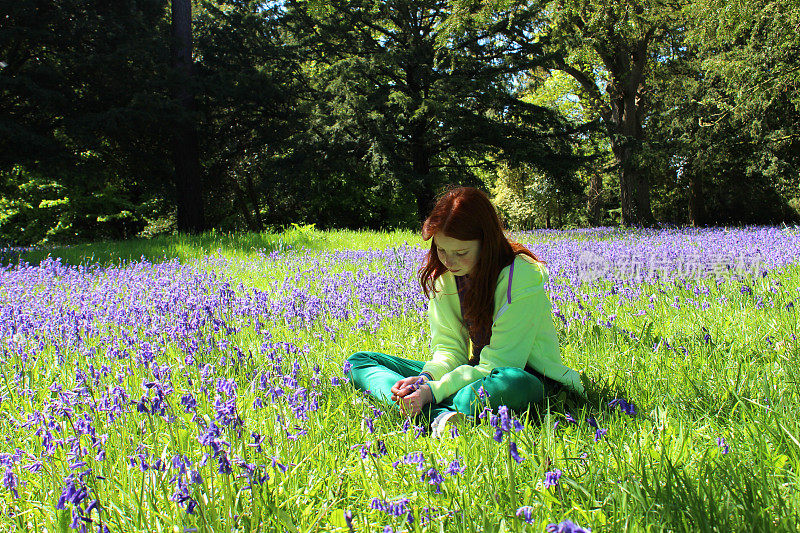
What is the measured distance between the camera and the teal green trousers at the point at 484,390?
2.26 meters

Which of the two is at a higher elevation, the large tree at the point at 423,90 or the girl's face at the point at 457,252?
the large tree at the point at 423,90

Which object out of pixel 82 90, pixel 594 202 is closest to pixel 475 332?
pixel 82 90

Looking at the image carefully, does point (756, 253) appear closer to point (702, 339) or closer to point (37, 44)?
point (702, 339)

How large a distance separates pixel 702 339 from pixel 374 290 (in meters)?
2.88

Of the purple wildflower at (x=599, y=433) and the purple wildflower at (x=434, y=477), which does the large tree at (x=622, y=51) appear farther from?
the purple wildflower at (x=434, y=477)

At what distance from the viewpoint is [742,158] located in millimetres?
23594

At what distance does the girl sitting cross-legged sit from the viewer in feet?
7.68

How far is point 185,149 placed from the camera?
1745cm

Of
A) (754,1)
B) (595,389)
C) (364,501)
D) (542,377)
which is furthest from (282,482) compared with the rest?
(754,1)

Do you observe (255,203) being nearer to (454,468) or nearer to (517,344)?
(517,344)

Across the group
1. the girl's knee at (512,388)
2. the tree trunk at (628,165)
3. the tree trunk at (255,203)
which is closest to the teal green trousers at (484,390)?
the girl's knee at (512,388)

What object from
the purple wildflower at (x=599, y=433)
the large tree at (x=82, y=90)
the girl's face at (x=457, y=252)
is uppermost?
the large tree at (x=82, y=90)

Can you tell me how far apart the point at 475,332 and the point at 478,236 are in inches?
21.1

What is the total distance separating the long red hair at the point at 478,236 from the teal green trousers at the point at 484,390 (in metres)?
0.43
